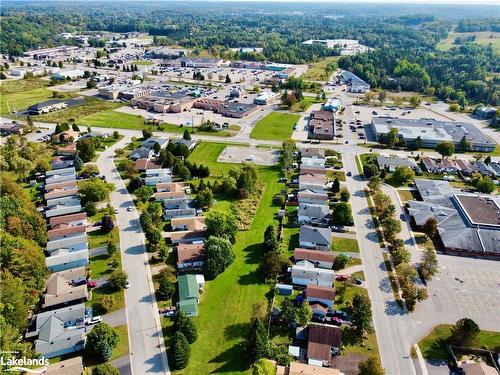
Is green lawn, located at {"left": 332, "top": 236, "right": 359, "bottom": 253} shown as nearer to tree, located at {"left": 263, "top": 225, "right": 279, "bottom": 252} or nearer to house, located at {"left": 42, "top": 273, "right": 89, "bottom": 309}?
tree, located at {"left": 263, "top": 225, "right": 279, "bottom": 252}

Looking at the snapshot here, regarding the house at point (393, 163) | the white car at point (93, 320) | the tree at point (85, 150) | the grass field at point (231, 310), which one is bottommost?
the grass field at point (231, 310)

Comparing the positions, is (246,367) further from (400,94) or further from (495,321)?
(400,94)

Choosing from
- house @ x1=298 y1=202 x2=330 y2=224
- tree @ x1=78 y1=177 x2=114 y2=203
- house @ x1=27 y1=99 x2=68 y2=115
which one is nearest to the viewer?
house @ x1=298 y1=202 x2=330 y2=224

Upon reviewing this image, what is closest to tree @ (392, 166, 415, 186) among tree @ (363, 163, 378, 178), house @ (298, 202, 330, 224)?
tree @ (363, 163, 378, 178)

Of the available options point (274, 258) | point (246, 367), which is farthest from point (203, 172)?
point (246, 367)

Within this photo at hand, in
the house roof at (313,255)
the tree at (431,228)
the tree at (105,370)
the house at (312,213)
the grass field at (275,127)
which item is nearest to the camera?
the tree at (105,370)

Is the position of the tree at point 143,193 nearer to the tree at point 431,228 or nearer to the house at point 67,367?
the house at point 67,367

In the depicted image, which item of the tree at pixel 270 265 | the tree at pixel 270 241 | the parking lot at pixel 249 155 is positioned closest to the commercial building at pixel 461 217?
the tree at pixel 270 241
